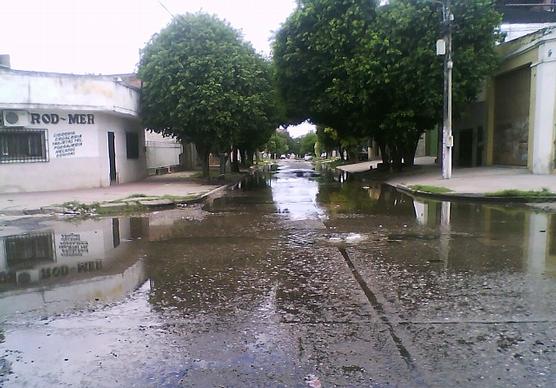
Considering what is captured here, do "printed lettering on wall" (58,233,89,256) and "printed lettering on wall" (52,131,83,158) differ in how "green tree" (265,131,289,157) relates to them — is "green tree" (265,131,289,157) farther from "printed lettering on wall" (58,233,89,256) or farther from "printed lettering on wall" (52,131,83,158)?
"printed lettering on wall" (58,233,89,256)

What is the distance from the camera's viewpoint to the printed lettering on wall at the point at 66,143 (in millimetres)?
20531

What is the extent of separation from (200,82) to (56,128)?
262 inches

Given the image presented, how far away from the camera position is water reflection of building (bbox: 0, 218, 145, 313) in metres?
6.04

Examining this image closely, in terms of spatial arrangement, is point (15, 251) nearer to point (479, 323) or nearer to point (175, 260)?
point (175, 260)

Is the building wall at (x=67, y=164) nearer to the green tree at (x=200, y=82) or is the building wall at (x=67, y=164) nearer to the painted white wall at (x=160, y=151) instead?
the green tree at (x=200, y=82)

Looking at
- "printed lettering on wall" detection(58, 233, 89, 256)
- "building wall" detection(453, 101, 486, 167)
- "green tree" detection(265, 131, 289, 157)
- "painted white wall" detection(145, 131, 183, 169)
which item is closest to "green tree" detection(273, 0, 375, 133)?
"building wall" detection(453, 101, 486, 167)

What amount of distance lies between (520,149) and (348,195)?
10.8 metres

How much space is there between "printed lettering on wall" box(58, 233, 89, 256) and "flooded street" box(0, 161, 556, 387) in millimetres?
44

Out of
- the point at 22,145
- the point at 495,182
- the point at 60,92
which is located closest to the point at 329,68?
the point at 495,182

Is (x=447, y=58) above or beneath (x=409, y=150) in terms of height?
above

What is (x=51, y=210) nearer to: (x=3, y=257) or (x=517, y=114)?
(x=3, y=257)

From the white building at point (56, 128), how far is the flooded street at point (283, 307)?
10547 mm

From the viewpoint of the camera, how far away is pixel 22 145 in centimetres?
1988

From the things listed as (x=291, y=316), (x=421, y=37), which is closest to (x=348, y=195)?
(x=421, y=37)
